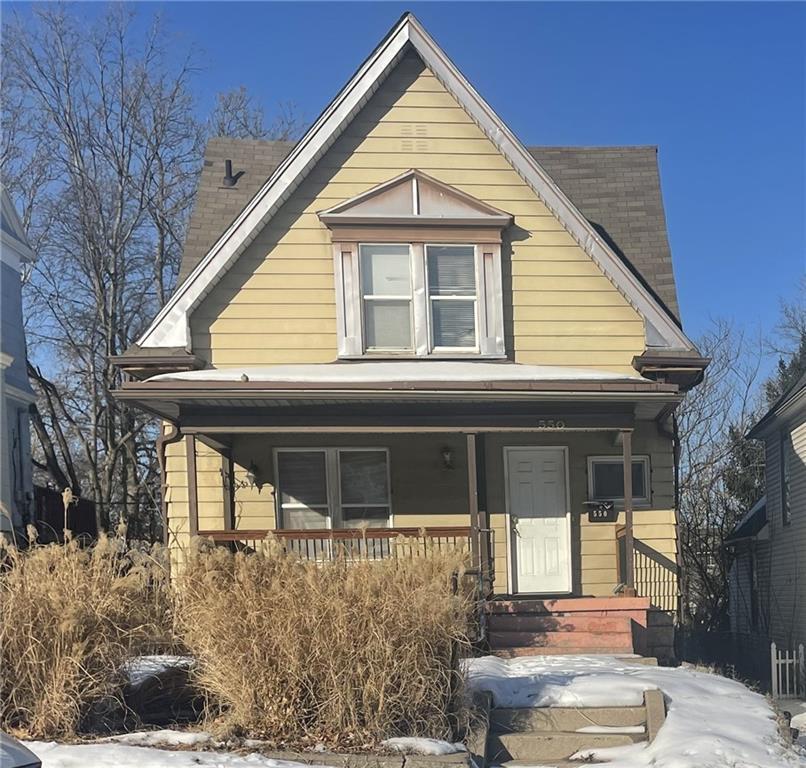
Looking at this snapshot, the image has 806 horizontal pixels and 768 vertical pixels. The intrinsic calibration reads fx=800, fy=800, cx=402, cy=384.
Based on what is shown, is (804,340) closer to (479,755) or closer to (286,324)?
(286,324)

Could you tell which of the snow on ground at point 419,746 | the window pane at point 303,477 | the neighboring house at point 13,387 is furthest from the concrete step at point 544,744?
the neighboring house at point 13,387

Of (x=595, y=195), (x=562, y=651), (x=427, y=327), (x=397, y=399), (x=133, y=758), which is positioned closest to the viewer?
(x=133, y=758)

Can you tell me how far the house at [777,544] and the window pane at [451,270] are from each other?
6.51m

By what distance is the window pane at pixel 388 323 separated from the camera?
1065cm

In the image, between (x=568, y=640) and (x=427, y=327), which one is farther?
(x=427, y=327)

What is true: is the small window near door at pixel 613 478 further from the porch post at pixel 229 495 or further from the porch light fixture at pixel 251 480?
the porch post at pixel 229 495

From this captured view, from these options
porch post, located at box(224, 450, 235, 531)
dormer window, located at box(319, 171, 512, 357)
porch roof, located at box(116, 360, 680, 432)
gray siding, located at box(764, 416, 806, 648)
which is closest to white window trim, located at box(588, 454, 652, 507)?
porch roof, located at box(116, 360, 680, 432)

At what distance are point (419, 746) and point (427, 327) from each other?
6.42 meters

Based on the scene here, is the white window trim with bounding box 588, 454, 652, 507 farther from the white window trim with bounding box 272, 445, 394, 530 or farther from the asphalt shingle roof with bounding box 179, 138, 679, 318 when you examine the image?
the white window trim with bounding box 272, 445, 394, 530

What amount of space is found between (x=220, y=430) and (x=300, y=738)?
4.95 metres

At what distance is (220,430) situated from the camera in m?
9.41

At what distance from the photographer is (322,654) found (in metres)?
5.04

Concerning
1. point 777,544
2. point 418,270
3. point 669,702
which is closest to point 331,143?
point 418,270

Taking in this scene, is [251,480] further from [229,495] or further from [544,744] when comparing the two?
[544,744]
